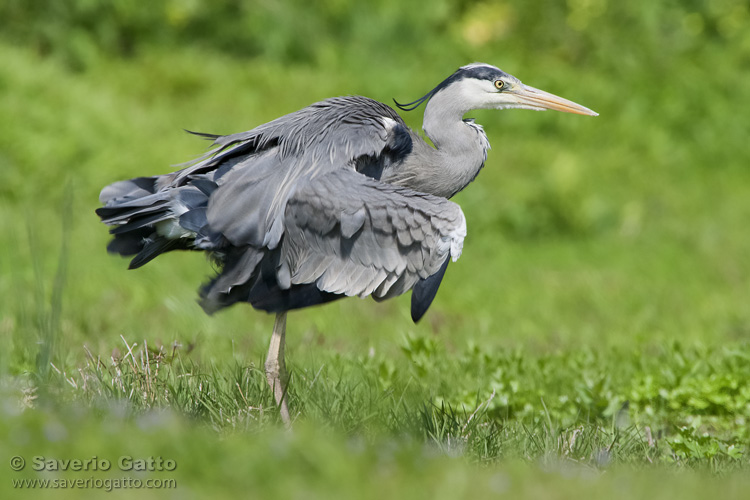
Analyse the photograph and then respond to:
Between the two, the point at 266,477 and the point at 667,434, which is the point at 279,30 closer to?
the point at 667,434

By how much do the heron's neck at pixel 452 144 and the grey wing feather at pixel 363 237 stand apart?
29.4 inches

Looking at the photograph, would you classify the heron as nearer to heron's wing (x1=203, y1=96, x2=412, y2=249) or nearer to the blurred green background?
heron's wing (x1=203, y1=96, x2=412, y2=249)

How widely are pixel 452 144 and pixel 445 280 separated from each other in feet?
13.7

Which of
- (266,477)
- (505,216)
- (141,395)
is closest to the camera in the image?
(266,477)

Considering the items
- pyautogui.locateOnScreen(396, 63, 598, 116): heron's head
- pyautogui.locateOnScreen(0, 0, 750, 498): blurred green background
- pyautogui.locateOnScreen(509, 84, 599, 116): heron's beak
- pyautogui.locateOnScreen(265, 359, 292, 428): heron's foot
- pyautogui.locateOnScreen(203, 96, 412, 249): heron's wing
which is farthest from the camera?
pyautogui.locateOnScreen(509, 84, 599, 116): heron's beak

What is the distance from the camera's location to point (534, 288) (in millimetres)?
9516

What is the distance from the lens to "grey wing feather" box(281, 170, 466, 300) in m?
4.63

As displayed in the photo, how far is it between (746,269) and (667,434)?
16.8ft

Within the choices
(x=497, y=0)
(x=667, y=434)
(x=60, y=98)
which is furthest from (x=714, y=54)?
(x=667, y=434)

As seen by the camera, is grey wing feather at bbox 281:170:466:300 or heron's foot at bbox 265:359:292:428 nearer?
grey wing feather at bbox 281:170:466:300

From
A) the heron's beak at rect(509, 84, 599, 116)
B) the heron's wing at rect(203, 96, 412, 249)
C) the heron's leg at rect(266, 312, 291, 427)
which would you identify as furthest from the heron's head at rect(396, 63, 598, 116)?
the heron's leg at rect(266, 312, 291, 427)

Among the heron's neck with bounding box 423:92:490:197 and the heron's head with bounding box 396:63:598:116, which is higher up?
the heron's head with bounding box 396:63:598:116

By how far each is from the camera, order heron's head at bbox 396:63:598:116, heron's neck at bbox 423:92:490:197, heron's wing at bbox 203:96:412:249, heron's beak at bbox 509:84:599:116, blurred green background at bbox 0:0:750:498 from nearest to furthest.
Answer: blurred green background at bbox 0:0:750:498, heron's wing at bbox 203:96:412:249, heron's neck at bbox 423:92:490:197, heron's head at bbox 396:63:598:116, heron's beak at bbox 509:84:599:116

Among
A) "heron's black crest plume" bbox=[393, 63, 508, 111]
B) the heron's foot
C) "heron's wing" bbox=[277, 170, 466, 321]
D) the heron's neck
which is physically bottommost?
the heron's foot
